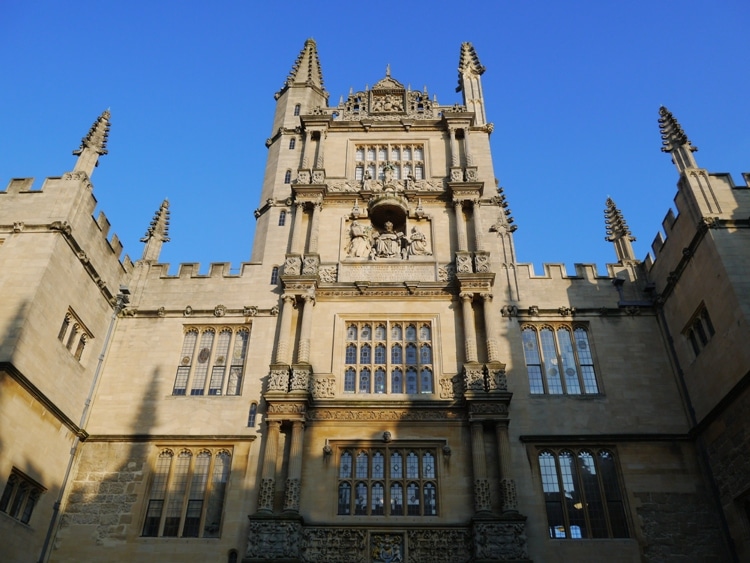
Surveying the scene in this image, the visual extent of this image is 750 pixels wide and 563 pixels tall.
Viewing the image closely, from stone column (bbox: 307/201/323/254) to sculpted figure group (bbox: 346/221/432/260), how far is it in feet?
3.90

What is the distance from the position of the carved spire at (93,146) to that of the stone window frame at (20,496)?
370 inches

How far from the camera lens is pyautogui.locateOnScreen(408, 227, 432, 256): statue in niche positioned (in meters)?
22.7

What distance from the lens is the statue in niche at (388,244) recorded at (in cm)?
2261

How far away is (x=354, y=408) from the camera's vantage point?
1858cm

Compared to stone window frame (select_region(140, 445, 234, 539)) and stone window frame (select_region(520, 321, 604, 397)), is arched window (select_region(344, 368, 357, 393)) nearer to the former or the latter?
stone window frame (select_region(140, 445, 234, 539))

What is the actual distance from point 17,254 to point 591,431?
16.9 meters

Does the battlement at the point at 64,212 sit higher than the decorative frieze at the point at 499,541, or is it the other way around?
the battlement at the point at 64,212

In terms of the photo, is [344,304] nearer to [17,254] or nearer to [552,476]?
[552,476]

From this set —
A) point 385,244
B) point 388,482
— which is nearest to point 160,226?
point 385,244

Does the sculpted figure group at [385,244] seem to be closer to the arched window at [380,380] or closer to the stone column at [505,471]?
the arched window at [380,380]

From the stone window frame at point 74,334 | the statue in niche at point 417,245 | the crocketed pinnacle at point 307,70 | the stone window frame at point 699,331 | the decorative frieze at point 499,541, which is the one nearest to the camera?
the decorative frieze at point 499,541

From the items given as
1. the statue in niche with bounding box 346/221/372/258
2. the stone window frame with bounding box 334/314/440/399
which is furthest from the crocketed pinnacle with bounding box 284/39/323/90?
the stone window frame with bounding box 334/314/440/399

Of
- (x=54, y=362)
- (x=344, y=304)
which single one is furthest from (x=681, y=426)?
(x=54, y=362)

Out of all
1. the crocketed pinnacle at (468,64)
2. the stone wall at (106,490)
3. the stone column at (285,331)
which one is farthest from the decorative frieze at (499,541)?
the crocketed pinnacle at (468,64)
